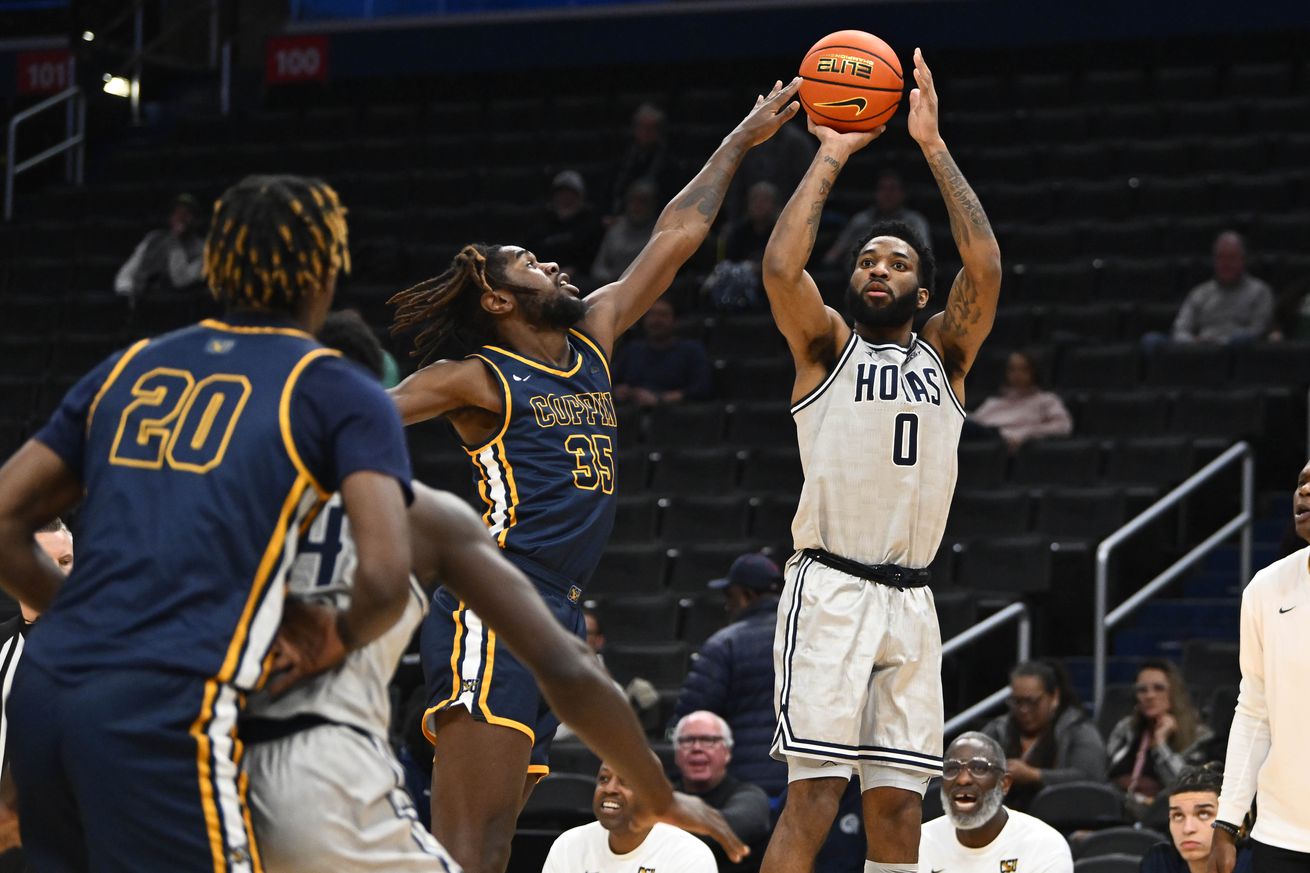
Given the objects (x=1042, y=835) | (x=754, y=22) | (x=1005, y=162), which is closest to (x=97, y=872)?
(x=1042, y=835)

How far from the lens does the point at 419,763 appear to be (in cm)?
983

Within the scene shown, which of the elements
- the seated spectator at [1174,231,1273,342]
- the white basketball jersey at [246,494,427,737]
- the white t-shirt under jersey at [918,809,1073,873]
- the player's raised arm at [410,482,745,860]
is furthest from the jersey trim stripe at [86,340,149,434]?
the seated spectator at [1174,231,1273,342]

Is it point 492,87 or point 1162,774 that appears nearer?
point 1162,774

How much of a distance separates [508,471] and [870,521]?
120 cm

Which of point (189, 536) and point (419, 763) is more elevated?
point (189, 536)

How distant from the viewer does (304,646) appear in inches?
143

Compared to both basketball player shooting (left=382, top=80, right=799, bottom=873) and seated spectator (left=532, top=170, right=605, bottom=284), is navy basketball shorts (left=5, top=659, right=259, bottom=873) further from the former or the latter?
seated spectator (left=532, top=170, right=605, bottom=284)

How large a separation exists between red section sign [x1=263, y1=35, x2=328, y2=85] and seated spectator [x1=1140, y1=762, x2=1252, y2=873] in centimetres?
1500

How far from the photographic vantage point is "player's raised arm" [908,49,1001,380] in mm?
6602

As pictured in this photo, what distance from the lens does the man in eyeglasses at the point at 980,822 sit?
27.3 ft

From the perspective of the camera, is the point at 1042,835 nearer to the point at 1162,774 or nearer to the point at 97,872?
the point at 1162,774

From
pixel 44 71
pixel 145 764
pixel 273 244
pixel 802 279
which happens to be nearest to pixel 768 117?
pixel 802 279

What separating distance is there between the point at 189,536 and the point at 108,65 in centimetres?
1861

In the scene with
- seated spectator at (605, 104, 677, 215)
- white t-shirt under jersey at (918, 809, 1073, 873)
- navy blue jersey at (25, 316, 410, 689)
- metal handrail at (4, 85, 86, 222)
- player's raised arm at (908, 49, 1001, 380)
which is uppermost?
metal handrail at (4, 85, 86, 222)
